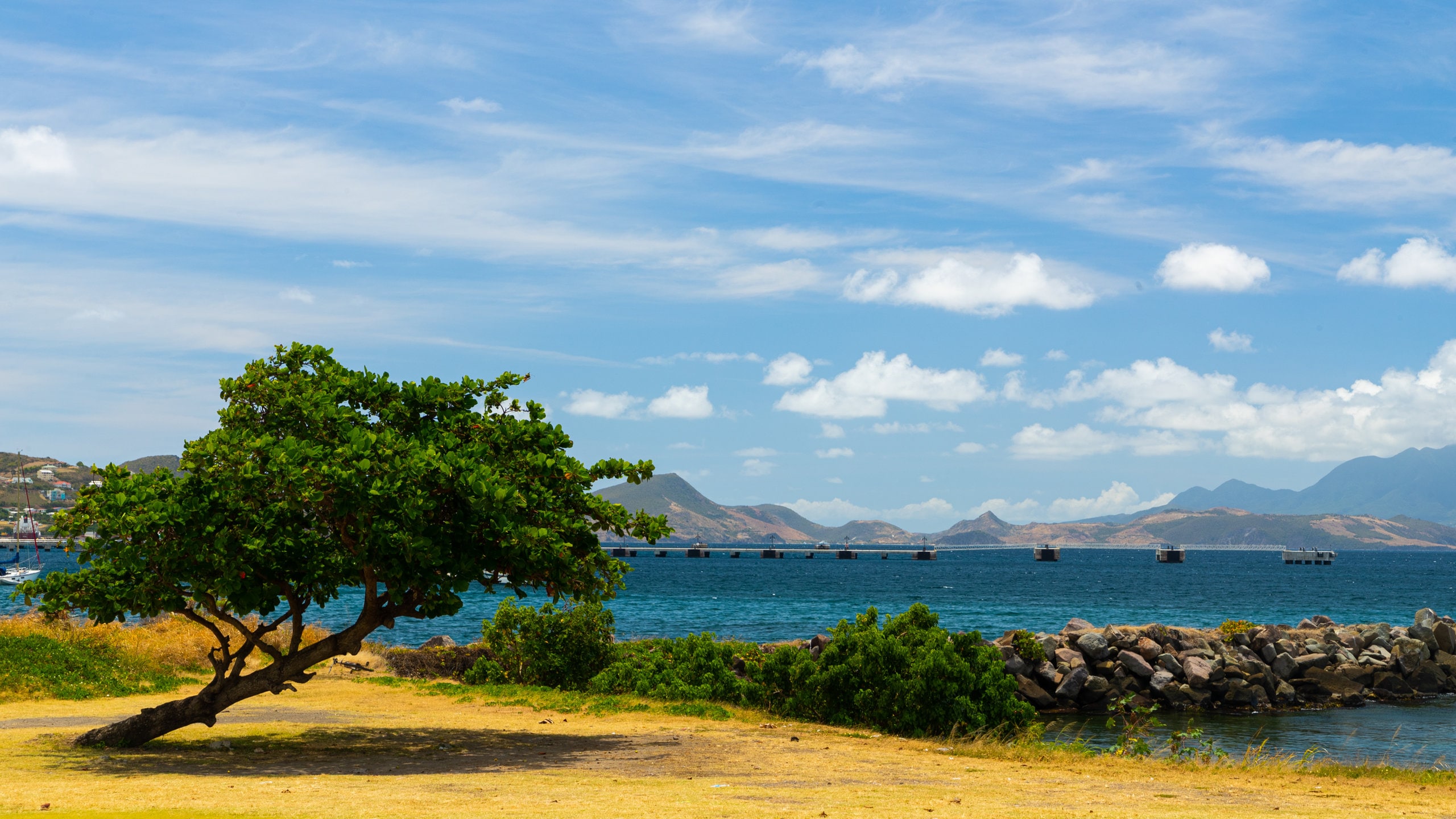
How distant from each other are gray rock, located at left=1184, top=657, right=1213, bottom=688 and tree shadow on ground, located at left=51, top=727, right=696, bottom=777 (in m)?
22.9

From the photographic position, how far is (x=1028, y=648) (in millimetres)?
35188

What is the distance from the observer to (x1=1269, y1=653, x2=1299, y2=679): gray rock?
39062 millimetres

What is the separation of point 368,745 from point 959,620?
64048 mm

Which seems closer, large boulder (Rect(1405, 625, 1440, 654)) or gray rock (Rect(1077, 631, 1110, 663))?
gray rock (Rect(1077, 631, 1110, 663))

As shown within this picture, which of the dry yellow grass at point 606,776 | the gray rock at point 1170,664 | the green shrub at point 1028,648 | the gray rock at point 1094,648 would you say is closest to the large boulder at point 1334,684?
the gray rock at point 1170,664

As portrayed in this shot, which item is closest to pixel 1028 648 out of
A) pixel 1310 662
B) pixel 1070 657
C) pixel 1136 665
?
pixel 1070 657

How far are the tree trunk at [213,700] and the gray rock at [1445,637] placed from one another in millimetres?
42552

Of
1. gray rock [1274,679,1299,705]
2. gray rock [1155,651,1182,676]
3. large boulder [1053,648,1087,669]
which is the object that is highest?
large boulder [1053,648,1087,669]

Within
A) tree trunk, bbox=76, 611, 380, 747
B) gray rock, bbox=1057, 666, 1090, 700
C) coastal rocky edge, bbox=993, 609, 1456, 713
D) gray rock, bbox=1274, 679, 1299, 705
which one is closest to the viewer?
tree trunk, bbox=76, 611, 380, 747

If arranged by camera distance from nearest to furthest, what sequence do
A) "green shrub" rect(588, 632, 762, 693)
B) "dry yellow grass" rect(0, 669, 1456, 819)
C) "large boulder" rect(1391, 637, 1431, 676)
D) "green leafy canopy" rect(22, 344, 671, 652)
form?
"dry yellow grass" rect(0, 669, 1456, 819) < "green leafy canopy" rect(22, 344, 671, 652) < "green shrub" rect(588, 632, 762, 693) < "large boulder" rect(1391, 637, 1431, 676)

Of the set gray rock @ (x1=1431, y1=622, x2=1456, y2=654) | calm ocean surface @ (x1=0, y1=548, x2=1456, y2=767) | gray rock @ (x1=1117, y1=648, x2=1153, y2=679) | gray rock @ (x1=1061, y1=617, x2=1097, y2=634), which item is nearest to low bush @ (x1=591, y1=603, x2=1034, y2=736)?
calm ocean surface @ (x1=0, y1=548, x2=1456, y2=767)

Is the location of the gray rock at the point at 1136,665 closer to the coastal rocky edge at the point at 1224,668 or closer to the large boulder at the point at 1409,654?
the coastal rocky edge at the point at 1224,668

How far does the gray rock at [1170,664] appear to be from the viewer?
37.4 m

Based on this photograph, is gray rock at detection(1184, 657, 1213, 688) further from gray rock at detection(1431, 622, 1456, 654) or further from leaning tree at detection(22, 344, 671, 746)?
leaning tree at detection(22, 344, 671, 746)
